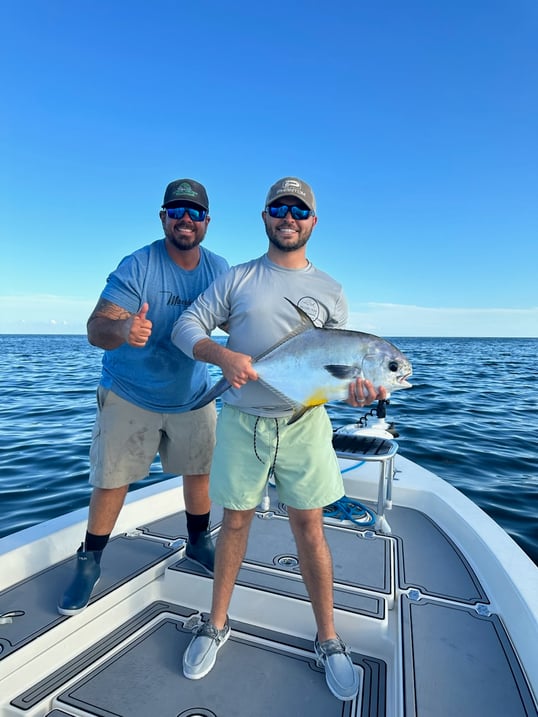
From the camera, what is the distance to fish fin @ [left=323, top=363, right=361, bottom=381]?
2221 mm

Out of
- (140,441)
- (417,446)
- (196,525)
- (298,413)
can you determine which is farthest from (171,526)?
(417,446)

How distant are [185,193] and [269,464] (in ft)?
5.34

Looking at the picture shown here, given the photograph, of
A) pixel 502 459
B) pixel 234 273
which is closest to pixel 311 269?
pixel 234 273

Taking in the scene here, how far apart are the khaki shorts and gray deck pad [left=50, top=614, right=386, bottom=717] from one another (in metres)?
0.95

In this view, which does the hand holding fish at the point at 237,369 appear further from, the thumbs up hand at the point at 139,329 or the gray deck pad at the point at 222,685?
the gray deck pad at the point at 222,685

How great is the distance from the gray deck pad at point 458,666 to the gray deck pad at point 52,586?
5.62ft

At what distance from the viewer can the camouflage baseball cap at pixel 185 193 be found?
8.80 feet

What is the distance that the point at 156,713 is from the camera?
6.99 ft

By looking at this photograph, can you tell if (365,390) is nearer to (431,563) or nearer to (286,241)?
(286,241)

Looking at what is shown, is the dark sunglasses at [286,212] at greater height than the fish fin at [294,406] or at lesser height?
greater

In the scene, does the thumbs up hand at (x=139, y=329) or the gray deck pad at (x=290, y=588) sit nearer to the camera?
the thumbs up hand at (x=139, y=329)

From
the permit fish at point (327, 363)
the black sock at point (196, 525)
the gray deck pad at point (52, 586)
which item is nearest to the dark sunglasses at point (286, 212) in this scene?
the permit fish at point (327, 363)

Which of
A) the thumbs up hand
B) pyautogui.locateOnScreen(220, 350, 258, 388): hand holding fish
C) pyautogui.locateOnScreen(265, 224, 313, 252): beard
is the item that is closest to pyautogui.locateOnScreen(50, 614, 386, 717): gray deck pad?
pyautogui.locateOnScreen(220, 350, 258, 388): hand holding fish

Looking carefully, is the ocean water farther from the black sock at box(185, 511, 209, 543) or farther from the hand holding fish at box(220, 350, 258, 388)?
the hand holding fish at box(220, 350, 258, 388)
